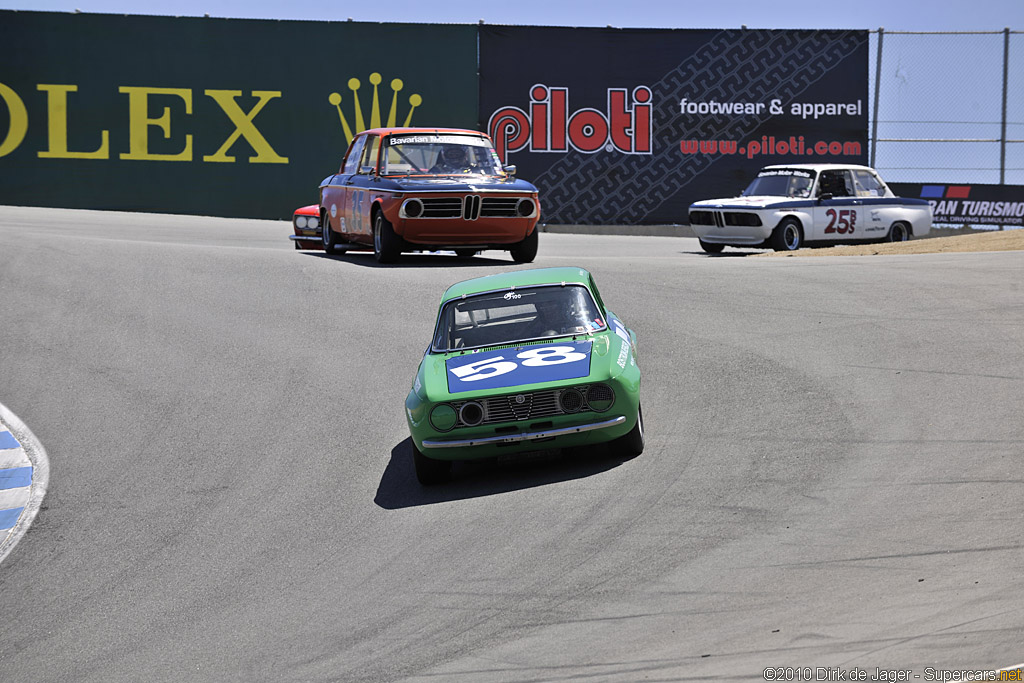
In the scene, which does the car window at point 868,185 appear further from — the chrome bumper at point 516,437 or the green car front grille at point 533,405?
the chrome bumper at point 516,437

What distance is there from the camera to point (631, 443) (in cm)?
753

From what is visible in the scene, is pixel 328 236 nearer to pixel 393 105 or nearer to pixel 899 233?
pixel 899 233

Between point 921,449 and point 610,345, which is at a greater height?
point 610,345

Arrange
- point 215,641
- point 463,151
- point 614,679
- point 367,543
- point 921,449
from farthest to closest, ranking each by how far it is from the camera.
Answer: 1. point 463,151
2. point 921,449
3. point 367,543
4. point 215,641
5. point 614,679

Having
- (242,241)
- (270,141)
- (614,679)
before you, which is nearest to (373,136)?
(242,241)

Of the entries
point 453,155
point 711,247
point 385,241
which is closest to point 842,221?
point 711,247

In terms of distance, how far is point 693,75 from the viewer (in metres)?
28.8

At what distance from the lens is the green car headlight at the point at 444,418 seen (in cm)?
725

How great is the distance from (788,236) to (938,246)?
226 centimetres

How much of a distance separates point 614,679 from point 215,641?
1.92m

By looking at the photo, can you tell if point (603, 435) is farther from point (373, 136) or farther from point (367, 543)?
point (373, 136)

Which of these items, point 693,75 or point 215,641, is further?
point 693,75

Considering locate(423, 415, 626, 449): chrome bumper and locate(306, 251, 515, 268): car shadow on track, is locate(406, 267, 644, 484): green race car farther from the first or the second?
locate(306, 251, 515, 268): car shadow on track

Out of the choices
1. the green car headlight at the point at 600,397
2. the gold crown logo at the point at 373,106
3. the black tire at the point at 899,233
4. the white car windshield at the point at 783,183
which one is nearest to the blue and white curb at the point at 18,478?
the green car headlight at the point at 600,397
